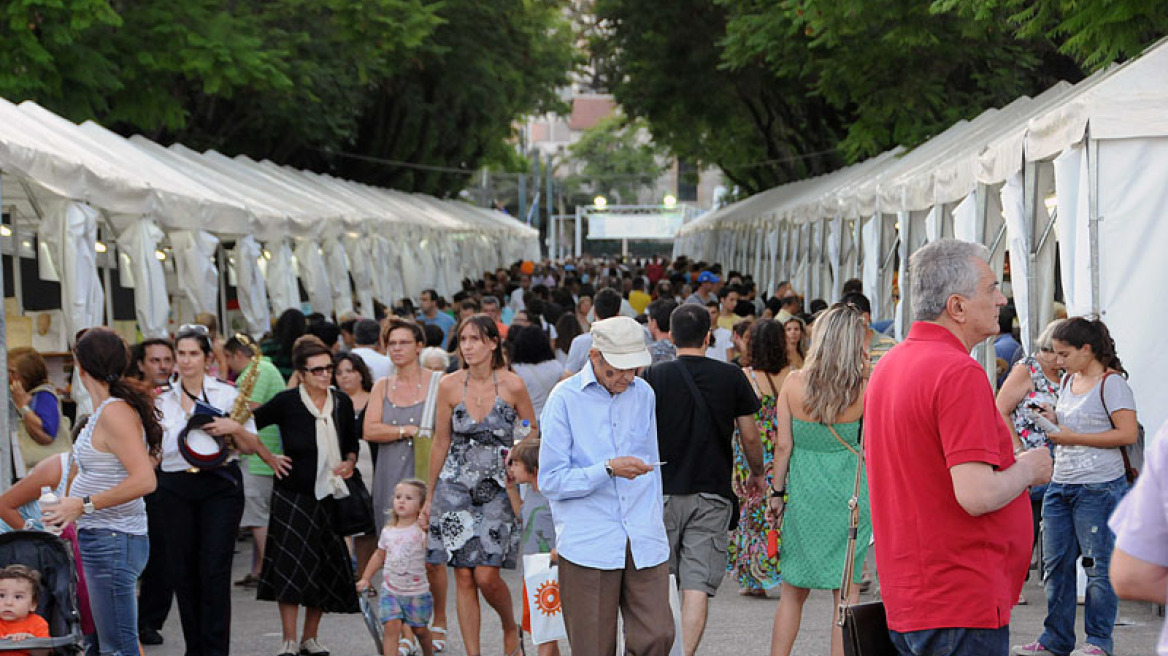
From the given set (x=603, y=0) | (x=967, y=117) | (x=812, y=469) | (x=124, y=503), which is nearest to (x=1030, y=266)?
(x=812, y=469)

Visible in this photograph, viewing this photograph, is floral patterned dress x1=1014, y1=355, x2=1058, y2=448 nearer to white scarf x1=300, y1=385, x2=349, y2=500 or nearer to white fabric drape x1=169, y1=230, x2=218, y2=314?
white scarf x1=300, y1=385, x2=349, y2=500

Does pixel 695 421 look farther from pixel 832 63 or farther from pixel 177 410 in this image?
pixel 832 63

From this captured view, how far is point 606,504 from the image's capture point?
5805 mm

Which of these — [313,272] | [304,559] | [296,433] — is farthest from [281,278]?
[304,559]

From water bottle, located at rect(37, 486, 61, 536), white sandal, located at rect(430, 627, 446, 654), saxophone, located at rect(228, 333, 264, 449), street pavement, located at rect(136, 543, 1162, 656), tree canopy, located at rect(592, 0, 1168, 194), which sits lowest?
street pavement, located at rect(136, 543, 1162, 656)

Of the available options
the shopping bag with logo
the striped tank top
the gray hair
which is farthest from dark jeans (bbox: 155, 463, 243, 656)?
the gray hair

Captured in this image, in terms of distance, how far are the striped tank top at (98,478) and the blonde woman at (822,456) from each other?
300 cm

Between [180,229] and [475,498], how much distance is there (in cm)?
704

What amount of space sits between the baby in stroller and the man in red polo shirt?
11.1 ft

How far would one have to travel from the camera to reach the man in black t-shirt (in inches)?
281

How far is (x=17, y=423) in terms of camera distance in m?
8.80

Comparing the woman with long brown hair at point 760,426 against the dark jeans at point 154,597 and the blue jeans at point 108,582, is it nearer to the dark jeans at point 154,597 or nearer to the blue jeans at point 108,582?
the dark jeans at point 154,597

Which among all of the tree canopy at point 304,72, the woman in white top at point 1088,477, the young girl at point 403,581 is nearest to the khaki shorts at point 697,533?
the young girl at point 403,581

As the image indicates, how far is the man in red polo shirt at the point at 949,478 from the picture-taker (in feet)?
13.1
